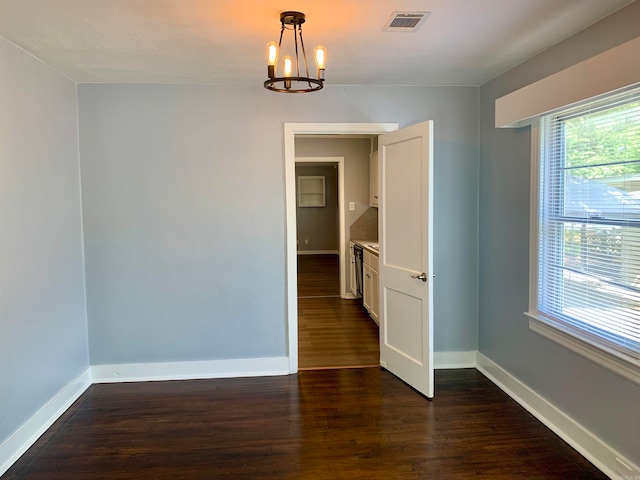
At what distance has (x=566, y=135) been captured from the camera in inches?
107

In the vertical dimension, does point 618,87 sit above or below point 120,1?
below

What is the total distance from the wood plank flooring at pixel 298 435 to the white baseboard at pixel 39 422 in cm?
5

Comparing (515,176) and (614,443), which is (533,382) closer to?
(614,443)

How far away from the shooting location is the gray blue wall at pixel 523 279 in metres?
2.32

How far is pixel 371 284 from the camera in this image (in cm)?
535

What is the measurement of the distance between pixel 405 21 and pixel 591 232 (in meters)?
1.55

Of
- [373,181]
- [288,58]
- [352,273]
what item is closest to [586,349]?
[288,58]

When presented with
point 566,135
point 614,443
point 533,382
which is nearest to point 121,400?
point 533,382

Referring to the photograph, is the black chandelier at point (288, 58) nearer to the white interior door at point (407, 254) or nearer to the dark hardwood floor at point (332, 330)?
the white interior door at point (407, 254)

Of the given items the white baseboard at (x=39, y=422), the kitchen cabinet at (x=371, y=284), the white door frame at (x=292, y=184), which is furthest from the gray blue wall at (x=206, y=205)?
the kitchen cabinet at (x=371, y=284)

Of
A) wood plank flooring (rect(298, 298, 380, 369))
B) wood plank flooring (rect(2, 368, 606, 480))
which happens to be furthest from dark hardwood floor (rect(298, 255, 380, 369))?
wood plank flooring (rect(2, 368, 606, 480))

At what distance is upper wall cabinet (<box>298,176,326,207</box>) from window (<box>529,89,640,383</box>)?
8235 millimetres

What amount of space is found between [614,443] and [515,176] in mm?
1749

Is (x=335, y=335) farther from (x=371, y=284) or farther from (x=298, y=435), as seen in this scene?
(x=298, y=435)
